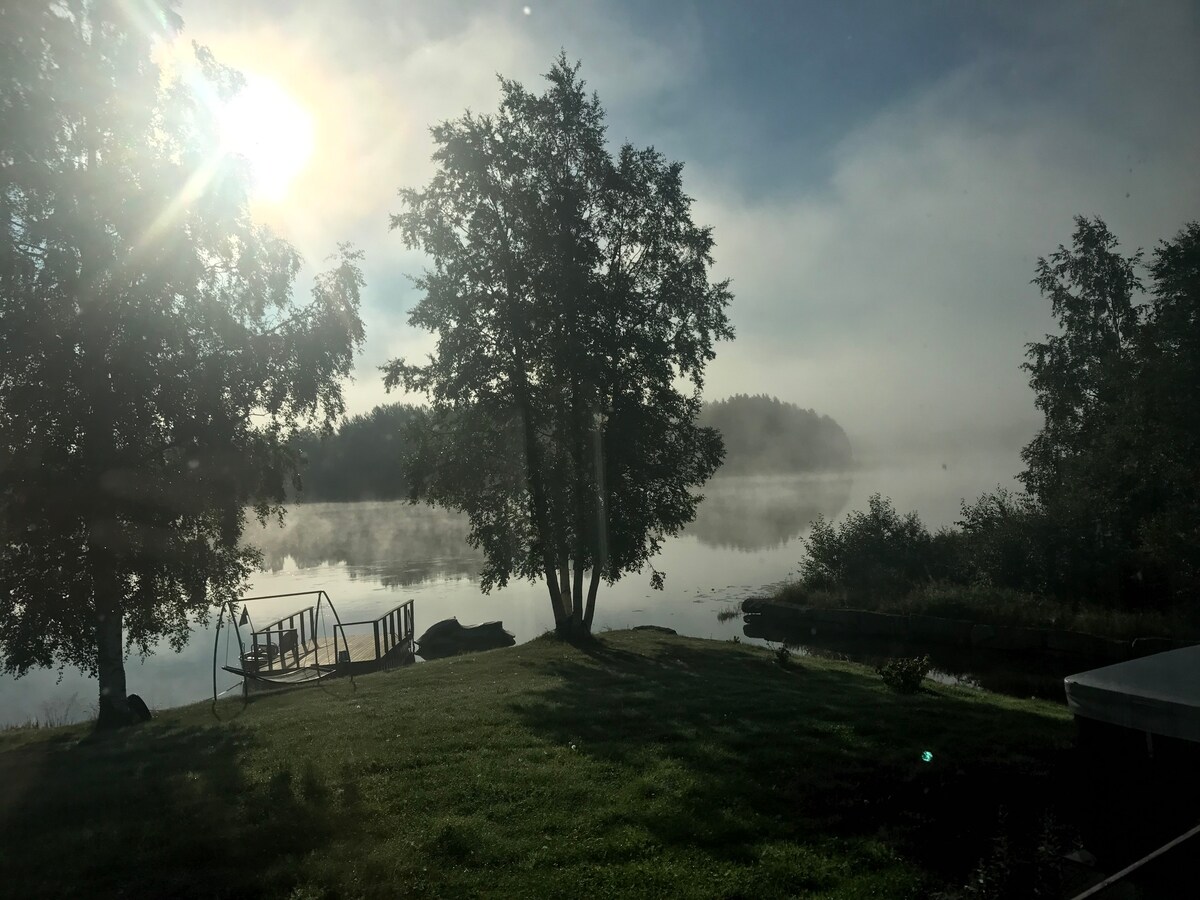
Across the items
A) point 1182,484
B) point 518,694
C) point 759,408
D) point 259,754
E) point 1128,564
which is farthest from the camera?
point 759,408

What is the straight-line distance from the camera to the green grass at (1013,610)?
22.3 m

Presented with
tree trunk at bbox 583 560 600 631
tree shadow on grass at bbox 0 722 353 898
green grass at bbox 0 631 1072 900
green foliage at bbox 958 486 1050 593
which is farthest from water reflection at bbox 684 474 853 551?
tree shadow on grass at bbox 0 722 353 898

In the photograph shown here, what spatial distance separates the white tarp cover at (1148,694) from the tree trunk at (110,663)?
49.6ft

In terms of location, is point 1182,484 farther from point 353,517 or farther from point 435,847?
point 353,517

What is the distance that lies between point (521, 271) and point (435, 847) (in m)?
18.6

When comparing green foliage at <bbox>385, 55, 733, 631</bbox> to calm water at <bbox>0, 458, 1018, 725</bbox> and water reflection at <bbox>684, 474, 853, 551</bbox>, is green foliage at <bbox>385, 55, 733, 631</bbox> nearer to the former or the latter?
calm water at <bbox>0, 458, 1018, 725</bbox>

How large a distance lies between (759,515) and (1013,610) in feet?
185

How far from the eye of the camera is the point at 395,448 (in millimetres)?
105812

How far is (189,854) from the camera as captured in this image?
634cm

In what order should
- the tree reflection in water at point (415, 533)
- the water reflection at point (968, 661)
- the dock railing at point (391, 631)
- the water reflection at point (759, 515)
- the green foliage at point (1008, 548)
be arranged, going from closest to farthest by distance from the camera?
1. the water reflection at point (968, 661)
2. the dock railing at point (391, 631)
3. the green foliage at point (1008, 548)
4. the tree reflection in water at point (415, 533)
5. the water reflection at point (759, 515)

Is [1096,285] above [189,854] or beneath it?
above

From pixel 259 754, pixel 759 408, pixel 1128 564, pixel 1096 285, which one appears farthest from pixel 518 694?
pixel 759 408

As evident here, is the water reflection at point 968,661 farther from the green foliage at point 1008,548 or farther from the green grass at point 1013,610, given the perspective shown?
the green foliage at point 1008,548

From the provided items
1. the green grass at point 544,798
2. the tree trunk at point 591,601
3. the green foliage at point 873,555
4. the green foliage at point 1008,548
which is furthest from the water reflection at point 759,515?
the green grass at point 544,798
